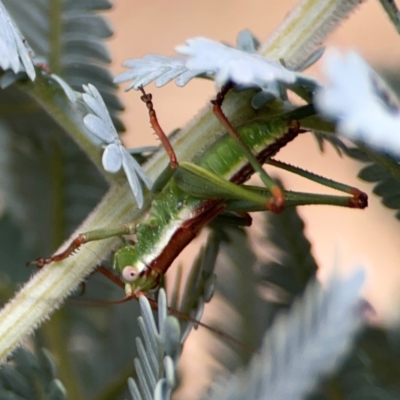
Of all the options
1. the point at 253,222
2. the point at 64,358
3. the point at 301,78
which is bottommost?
the point at 64,358

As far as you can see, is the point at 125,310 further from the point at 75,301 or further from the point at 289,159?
the point at 289,159

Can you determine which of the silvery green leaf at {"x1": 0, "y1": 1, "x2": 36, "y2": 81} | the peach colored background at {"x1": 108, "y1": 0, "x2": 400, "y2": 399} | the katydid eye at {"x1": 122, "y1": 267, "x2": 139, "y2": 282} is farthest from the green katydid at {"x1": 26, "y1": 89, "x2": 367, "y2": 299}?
the peach colored background at {"x1": 108, "y1": 0, "x2": 400, "y2": 399}

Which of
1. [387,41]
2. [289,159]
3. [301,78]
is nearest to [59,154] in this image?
[301,78]

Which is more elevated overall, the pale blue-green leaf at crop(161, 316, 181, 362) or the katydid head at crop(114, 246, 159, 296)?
the pale blue-green leaf at crop(161, 316, 181, 362)

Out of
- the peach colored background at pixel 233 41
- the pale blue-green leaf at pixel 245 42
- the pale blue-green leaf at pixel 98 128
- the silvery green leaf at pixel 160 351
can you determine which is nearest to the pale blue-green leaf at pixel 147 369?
Result: the silvery green leaf at pixel 160 351

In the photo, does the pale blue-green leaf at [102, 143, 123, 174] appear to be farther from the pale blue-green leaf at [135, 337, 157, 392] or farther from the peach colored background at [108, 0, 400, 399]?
the peach colored background at [108, 0, 400, 399]

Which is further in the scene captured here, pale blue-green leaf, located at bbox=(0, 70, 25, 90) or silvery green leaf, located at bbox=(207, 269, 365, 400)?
pale blue-green leaf, located at bbox=(0, 70, 25, 90)

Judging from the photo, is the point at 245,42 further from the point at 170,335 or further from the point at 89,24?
the point at 170,335
